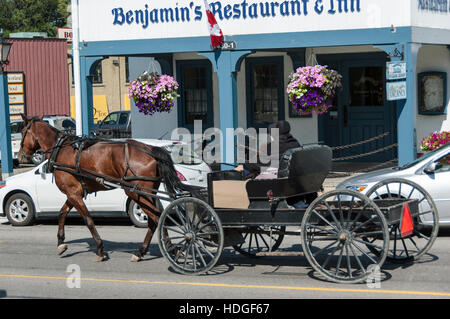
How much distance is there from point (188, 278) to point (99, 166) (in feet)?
7.82

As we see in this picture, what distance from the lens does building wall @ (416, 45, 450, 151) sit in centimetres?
1962

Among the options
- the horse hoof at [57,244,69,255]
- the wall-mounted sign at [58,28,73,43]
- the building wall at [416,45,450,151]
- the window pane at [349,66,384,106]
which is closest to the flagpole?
the window pane at [349,66,384,106]

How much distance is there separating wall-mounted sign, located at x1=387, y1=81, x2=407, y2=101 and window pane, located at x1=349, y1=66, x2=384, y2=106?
4034 mm

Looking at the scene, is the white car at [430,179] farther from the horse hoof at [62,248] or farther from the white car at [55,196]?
the horse hoof at [62,248]

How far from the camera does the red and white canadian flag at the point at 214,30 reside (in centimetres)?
1778

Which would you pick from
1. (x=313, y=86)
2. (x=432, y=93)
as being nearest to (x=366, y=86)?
(x=432, y=93)

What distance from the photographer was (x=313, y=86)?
1712cm

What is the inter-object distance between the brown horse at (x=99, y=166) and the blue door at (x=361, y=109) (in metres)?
10.8

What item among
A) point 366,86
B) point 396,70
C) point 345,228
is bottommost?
point 345,228

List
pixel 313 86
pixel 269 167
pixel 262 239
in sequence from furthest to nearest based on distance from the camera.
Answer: pixel 313 86 → pixel 262 239 → pixel 269 167

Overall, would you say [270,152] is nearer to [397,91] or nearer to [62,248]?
[62,248]

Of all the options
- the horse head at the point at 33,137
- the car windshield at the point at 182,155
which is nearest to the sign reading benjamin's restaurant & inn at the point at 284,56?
the car windshield at the point at 182,155
